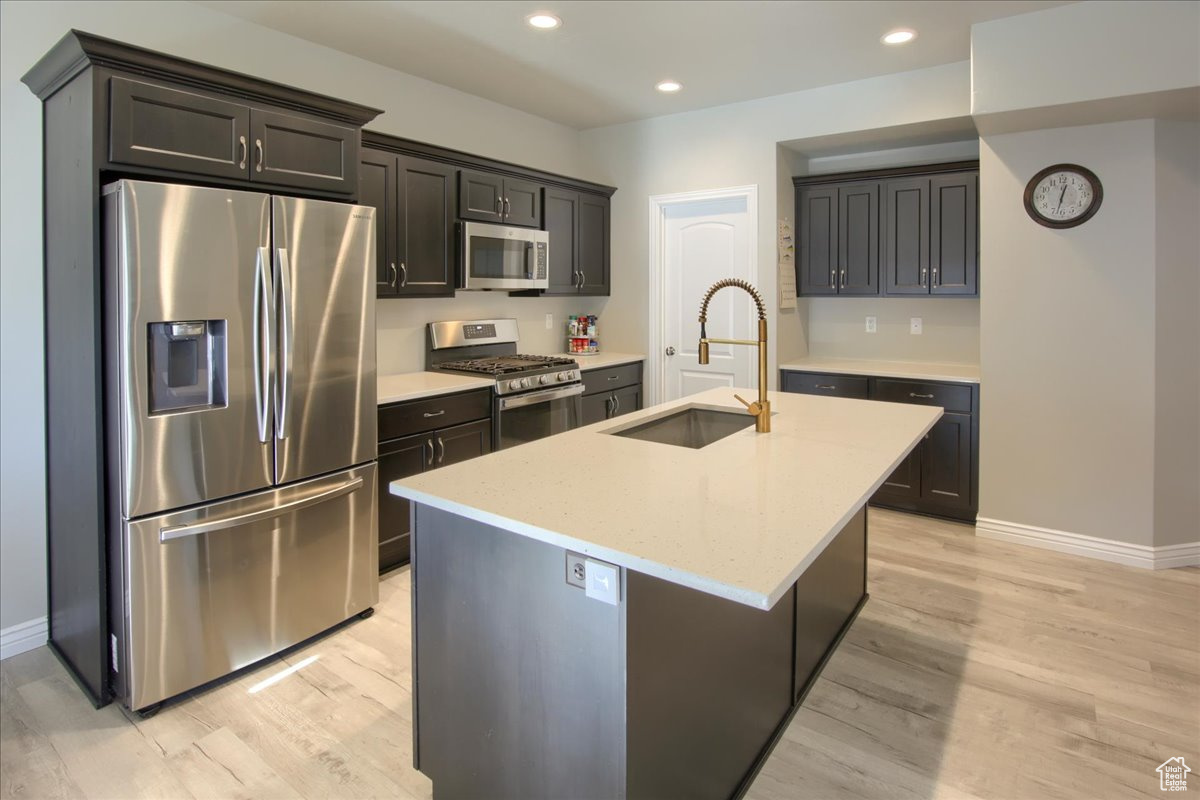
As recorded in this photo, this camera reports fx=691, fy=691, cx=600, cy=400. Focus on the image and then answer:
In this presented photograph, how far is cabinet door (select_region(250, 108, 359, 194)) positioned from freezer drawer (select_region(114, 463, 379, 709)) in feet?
3.76

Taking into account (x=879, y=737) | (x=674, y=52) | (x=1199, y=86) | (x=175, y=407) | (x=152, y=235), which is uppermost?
(x=674, y=52)

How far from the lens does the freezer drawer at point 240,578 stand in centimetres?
224

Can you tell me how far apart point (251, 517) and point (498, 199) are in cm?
250

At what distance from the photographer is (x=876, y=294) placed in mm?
4570

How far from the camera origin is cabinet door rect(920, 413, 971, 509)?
404 cm

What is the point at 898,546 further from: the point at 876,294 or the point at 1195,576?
the point at 876,294

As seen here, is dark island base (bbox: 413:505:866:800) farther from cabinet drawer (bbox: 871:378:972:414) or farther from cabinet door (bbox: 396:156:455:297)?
cabinet drawer (bbox: 871:378:972:414)

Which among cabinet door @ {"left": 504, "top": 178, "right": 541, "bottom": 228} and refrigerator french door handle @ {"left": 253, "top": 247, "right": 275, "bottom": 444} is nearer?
refrigerator french door handle @ {"left": 253, "top": 247, "right": 275, "bottom": 444}

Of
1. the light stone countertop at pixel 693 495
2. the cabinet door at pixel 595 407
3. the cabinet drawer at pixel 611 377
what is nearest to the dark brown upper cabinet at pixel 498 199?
the cabinet drawer at pixel 611 377

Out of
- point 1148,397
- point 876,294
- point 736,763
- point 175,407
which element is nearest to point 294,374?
point 175,407

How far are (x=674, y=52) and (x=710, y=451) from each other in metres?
2.58

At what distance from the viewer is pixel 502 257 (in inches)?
169

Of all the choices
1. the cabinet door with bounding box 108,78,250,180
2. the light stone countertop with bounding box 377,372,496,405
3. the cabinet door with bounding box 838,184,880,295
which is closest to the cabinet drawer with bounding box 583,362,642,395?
the light stone countertop with bounding box 377,372,496,405

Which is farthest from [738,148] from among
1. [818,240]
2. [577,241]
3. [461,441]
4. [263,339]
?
[263,339]
